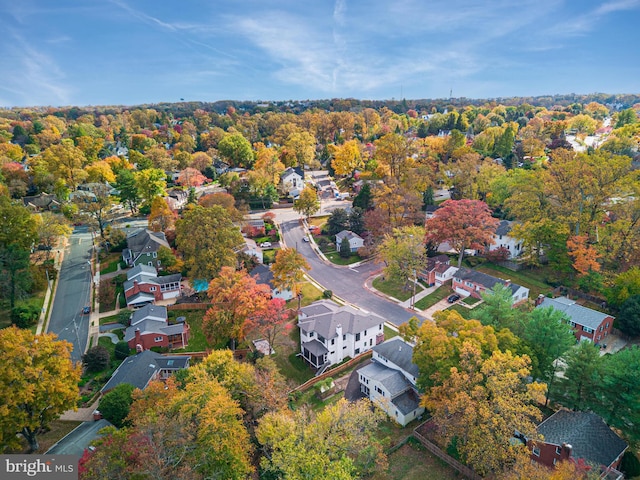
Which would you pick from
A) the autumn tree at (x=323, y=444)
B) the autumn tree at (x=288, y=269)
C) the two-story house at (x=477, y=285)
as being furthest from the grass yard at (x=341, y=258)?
the autumn tree at (x=323, y=444)

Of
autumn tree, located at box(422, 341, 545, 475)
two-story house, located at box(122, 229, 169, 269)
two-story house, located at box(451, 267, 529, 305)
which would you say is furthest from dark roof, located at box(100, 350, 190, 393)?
two-story house, located at box(451, 267, 529, 305)

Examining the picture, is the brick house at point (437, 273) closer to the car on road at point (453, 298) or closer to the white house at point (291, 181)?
the car on road at point (453, 298)

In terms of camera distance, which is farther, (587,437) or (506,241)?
(506,241)

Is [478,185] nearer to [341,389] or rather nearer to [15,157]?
[341,389]

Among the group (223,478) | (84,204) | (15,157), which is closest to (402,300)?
(223,478)

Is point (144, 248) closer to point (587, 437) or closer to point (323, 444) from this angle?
point (323, 444)

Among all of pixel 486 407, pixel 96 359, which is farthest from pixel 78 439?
pixel 486 407
